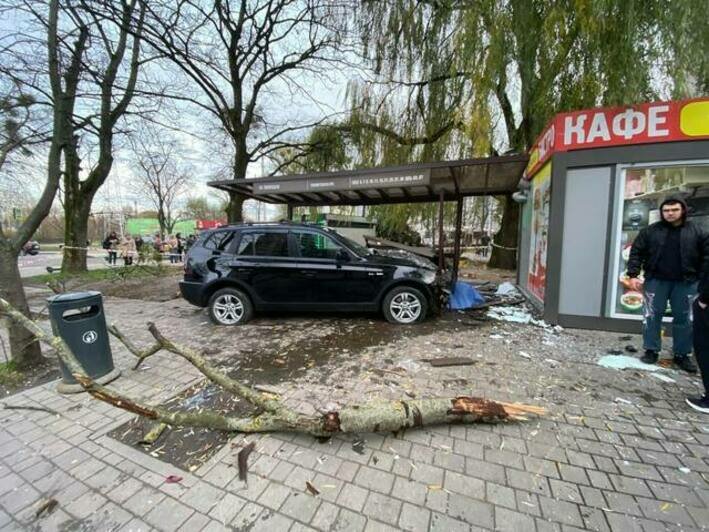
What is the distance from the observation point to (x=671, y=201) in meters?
3.60

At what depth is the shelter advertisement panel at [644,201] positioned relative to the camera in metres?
4.73

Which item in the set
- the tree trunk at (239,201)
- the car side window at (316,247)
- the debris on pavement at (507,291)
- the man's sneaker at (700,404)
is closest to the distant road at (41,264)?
the tree trunk at (239,201)

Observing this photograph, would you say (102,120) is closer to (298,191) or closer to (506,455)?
(298,191)

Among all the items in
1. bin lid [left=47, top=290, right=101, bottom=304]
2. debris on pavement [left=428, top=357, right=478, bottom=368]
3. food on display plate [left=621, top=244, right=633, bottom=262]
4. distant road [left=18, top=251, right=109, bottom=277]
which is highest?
food on display plate [left=621, top=244, right=633, bottom=262]

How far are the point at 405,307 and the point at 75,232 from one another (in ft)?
43.7

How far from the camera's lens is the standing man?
3545mm

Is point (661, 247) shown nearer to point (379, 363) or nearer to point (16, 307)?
point (379, 363)

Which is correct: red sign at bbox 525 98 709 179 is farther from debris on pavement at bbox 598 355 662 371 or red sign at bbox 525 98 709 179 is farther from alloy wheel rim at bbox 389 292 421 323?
alloy wheel rim at bbox 389 292 421 323

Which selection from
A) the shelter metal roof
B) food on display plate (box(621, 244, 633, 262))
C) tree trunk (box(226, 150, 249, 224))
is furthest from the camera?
tree trunk (box(226, 150, 249, 224))

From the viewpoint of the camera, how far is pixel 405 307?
5.70 meters

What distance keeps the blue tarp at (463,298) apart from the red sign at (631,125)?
2979 mm

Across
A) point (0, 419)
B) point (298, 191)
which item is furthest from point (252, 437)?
point (298, 191)

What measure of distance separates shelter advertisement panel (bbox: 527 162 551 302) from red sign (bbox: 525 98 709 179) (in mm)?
662

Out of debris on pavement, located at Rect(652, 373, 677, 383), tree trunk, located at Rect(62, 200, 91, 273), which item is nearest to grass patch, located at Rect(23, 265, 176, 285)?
tree trunk, located at Rect(62, 200, 91, 273)
